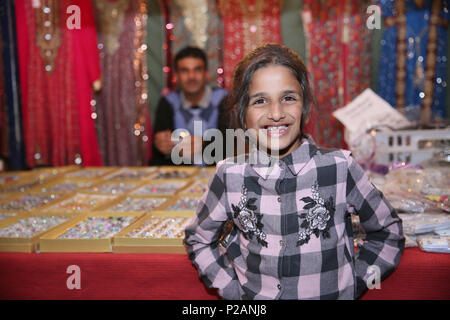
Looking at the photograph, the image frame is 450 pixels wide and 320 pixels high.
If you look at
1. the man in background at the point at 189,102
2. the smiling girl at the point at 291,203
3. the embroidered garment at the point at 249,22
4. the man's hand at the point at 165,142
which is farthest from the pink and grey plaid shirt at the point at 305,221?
the embroidered garment at the point at 249,22

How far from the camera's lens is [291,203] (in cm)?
105

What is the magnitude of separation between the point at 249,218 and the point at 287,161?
7.4 inches

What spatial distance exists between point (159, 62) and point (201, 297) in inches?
108

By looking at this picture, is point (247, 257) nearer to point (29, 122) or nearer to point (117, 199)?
point (117, 199)

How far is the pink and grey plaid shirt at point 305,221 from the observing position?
40.8 inches

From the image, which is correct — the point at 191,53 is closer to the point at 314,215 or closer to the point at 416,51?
the point at 416,51

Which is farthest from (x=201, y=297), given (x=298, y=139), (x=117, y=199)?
(x=117, y=199)

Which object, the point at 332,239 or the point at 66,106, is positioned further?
the point at 66,106

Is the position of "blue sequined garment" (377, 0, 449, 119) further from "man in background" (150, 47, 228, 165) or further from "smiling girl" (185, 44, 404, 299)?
"smiling girl" (185, 44, 404, 299)

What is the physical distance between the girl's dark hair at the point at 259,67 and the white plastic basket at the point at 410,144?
1.01 m

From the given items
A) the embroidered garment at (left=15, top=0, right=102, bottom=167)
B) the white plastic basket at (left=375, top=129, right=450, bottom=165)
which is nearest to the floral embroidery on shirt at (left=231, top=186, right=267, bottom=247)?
the white plastic basket at (left=375, top=129, right=450, bottom=165)

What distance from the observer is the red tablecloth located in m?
1.26
